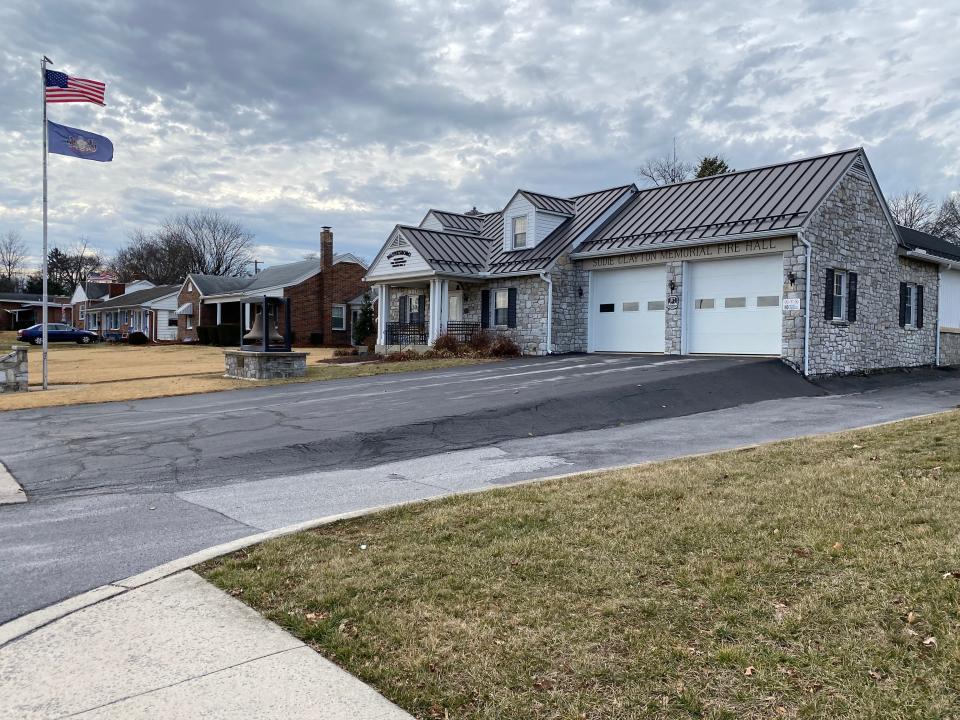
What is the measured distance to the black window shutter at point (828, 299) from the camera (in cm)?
1805

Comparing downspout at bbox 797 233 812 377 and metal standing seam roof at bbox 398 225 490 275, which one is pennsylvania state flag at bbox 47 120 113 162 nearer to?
metal standing seam roof at bbox 398 225 490 275

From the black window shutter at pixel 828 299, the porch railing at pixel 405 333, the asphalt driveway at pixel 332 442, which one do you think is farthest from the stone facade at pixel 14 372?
the black window shutter at pixel 828 299

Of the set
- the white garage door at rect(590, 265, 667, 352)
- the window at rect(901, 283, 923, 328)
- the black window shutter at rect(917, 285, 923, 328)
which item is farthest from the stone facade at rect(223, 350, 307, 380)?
the black window shutter at rect(917, 285, 923, 328)

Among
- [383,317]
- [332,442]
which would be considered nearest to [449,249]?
[383,317]

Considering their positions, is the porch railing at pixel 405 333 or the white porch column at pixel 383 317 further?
the white porch column at pixel 383 317

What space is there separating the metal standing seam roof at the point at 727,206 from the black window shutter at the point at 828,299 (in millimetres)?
1990

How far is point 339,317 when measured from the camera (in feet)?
136

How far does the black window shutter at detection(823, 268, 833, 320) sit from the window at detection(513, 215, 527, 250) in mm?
10381

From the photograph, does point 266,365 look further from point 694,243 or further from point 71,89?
point 694,243

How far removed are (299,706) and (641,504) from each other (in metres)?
3.43

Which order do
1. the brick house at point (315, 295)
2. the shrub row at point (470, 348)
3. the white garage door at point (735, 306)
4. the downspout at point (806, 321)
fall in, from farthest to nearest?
1. the brick house at point (315, 295)
2. the shrub row at point (470, 348)
3. the white garage door at point (735, 306)
4. the downspout at point (806, 321)

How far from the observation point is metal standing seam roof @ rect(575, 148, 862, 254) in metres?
18.3

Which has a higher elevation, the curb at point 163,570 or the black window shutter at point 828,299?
the black window shutter at point 828,299

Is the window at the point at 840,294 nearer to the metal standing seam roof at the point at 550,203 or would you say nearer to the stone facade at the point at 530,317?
the stone facade at the point at 530,317
